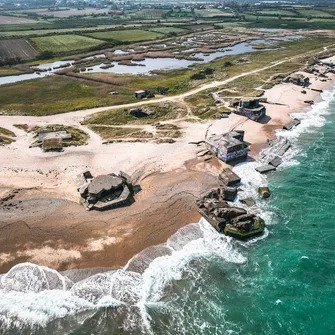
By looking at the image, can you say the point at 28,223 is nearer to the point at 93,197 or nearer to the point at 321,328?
the point at 93,197

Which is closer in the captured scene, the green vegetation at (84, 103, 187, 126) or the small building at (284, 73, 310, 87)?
the green vegetation at (84, 103, 187, 126)

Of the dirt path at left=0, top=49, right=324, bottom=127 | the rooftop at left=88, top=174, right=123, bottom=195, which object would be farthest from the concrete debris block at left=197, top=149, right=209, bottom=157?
the dirt path at left=0, top=49, right=324, bottom=127

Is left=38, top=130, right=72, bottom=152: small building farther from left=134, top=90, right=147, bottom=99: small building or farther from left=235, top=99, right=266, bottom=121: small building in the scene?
left=235, top=99, right=266, bottom=121: small building

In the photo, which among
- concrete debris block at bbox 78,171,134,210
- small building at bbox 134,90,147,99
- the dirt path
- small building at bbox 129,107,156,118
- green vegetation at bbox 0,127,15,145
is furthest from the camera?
small building at bbox 134,90,147,99

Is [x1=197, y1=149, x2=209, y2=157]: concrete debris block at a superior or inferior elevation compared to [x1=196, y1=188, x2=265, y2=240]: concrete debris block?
inferior

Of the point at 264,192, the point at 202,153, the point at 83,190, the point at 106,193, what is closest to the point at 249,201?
the point at 264,192

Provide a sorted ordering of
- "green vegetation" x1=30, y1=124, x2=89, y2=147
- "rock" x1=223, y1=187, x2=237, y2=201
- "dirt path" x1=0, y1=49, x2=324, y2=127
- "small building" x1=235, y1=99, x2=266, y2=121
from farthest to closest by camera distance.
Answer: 1. "dirt path" x1=0, y1=49, x2=324, y2=127
2. "small building" x1=235, y1=99, x2=266, y2=121
3. "green vegetation" x1=30, y1=124, x2=89, y2=147
4. "rock" x1=223, y1=187, x2=237, y2=201

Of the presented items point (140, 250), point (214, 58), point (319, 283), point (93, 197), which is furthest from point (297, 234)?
point (214, 58)

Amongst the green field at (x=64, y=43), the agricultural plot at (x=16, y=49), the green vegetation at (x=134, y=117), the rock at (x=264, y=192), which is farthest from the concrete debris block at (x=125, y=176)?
the green field at (x=64, y=43)
